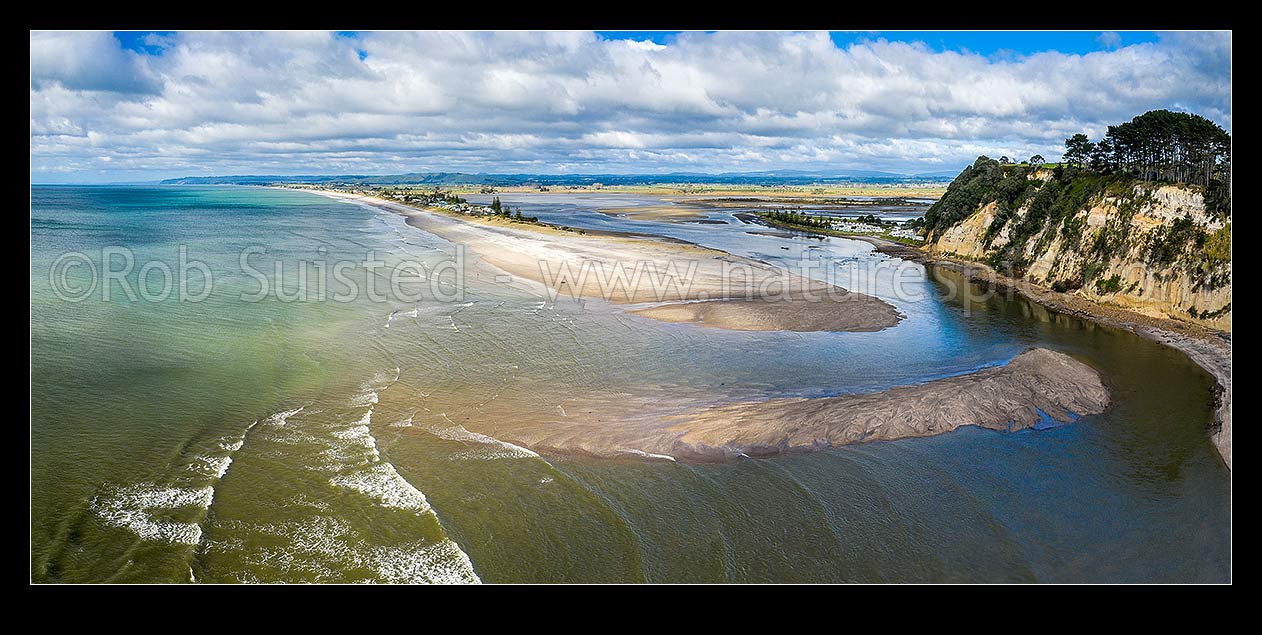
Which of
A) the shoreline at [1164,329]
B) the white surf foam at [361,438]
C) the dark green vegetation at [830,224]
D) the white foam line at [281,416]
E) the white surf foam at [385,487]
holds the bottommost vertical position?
the white surf foam at [385,487]

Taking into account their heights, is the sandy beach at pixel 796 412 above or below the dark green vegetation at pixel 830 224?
below

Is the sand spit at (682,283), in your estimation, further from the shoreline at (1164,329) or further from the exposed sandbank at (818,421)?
the shoreline at (1164,329)

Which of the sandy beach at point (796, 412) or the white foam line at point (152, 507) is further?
the sandy beach at point (796, 412)

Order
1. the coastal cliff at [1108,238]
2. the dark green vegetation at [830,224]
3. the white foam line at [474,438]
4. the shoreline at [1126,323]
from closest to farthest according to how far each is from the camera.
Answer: the white foam line at [474,438], the shoreline at [1126,323], the coastal cliff at [1108,238], the dark green vegetation at [830,224]

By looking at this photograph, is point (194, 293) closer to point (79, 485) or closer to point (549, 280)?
point (549, 280)

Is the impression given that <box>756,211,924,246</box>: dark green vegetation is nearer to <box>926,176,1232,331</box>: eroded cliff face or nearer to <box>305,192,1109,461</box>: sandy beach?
<box>926,176,1232,331</box>: eroded cliff face

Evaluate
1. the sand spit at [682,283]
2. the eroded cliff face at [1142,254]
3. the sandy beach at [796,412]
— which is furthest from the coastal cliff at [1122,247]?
the sand spit at [682,283]
